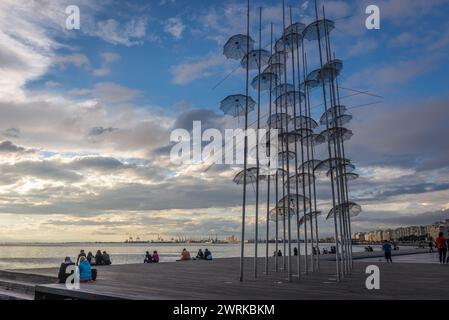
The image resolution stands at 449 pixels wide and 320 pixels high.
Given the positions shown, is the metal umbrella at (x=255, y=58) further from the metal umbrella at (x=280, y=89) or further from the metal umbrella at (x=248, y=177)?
the metal umbrella at (x=248, y=177)

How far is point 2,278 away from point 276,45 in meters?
18.9

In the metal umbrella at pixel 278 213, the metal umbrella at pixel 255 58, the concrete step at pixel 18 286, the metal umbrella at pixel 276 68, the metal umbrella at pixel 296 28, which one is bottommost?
the concrete step at pixel 18 286

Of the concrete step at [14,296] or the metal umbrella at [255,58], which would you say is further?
the metal umbrella at [255,58]

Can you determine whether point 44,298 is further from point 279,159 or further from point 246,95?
point 279,159

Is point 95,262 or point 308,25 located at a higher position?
point 308,25

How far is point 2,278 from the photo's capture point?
22.7 metres

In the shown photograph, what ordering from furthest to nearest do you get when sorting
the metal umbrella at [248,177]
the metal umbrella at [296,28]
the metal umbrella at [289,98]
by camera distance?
1. the metal umbrella at [296,28]
2. the metal umbrella at [289,98]
3. the metal umbrella at [248,177]

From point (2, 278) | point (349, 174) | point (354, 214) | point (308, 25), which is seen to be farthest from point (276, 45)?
point (2, 278)

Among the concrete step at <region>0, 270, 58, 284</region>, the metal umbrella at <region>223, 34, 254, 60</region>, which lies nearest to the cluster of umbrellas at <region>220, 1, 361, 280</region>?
the metal umbrella at <region>223, 34, 254, 60</region>

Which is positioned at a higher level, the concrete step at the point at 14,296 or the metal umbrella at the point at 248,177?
the metal umbrella at the point at 248,177

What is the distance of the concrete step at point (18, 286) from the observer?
757 inches

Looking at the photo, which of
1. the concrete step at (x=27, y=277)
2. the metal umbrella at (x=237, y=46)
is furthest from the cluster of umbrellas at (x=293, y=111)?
the concrete step at (x=27, y=277)

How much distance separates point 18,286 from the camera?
65.3 feet
